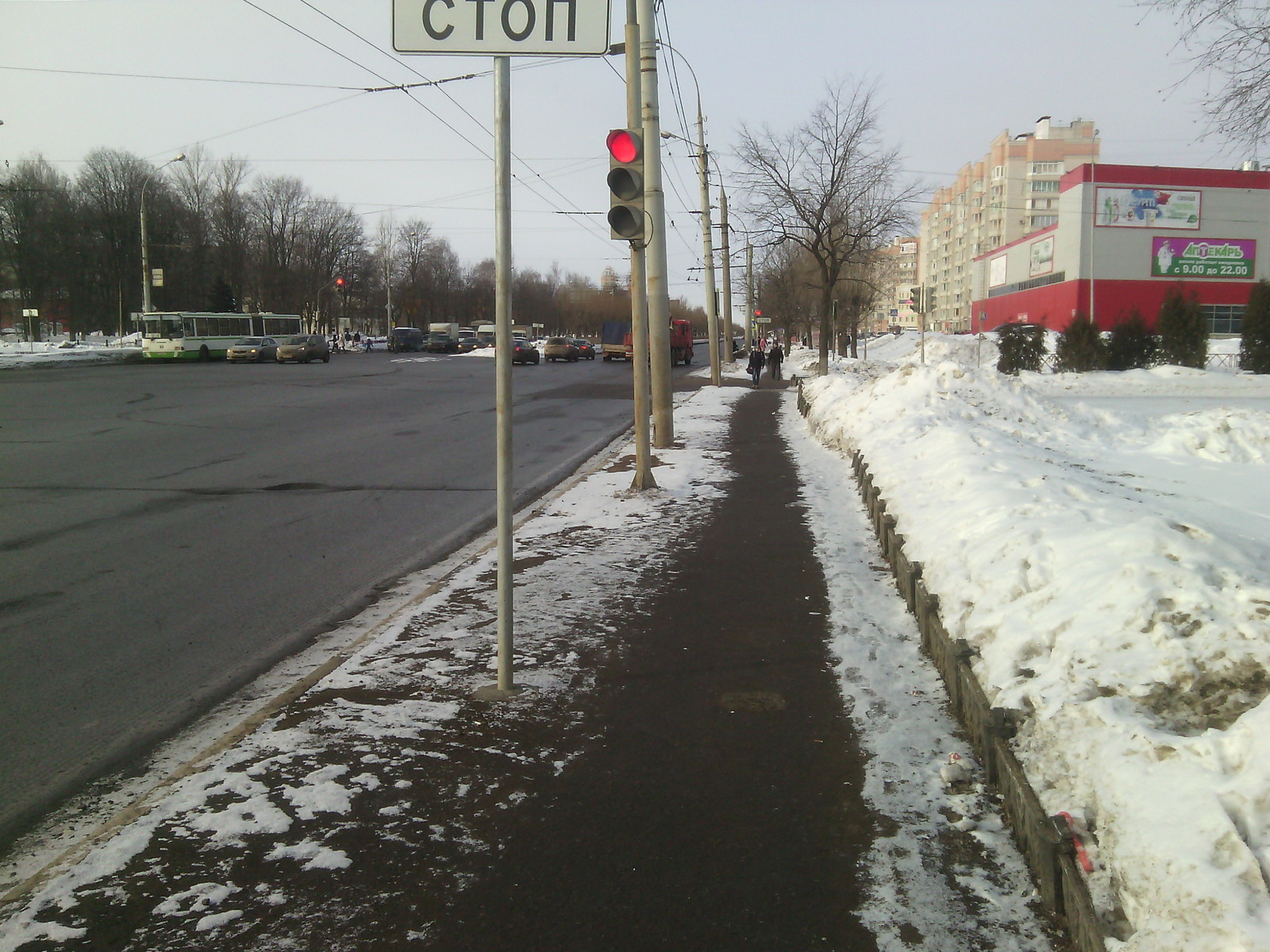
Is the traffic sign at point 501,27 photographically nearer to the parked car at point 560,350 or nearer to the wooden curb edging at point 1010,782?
the wooden curb edging at point 1010,782

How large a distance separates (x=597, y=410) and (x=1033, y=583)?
60.1 ft

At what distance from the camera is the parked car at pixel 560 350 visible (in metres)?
58.6

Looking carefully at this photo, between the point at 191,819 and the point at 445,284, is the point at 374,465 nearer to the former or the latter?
the point at 191,819

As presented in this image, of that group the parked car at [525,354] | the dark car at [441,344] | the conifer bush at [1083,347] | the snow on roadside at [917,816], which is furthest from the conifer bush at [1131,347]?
the dark car at [441,344]

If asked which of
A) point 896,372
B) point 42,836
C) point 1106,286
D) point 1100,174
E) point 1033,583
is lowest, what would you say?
point 42,836

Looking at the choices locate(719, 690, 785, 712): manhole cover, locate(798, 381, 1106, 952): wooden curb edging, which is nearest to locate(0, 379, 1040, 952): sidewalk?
locate(719, 690, 785, 712): manhole cover

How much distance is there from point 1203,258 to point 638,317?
206 ft

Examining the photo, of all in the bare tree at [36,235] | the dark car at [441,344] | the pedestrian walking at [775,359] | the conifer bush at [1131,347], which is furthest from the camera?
the dark car at [441,344]

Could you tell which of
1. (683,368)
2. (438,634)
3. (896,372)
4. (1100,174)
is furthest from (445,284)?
(438,634)

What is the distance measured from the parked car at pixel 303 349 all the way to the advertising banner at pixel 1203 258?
51.1m

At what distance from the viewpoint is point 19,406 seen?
20.7m

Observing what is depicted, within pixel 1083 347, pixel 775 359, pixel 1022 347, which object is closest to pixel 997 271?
pixel 775 359

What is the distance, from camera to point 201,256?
7638 centimetres

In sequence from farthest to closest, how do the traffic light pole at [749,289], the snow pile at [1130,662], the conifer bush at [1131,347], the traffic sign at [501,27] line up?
the traffic light pole at [749,289] < the conifer bush at [1131,347] < the traffic sign at [501,27] < the snow pile at [1130,662]
